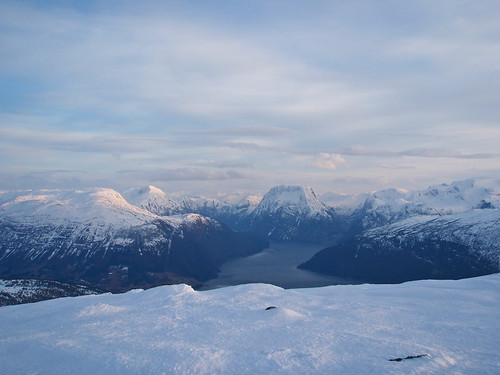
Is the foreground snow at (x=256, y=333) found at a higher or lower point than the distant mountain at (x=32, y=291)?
higher

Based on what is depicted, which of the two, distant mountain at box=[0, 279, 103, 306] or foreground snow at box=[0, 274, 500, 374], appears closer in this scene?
foreground snow at box=[0, 274, 500, 374]

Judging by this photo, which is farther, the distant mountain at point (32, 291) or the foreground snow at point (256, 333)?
the distant mountain at point (32, 291)

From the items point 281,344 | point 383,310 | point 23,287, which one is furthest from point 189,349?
point 23,287

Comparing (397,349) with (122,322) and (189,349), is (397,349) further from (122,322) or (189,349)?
(122,322)

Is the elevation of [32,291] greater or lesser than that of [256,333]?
lesser

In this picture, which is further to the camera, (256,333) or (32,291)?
(32,291)
